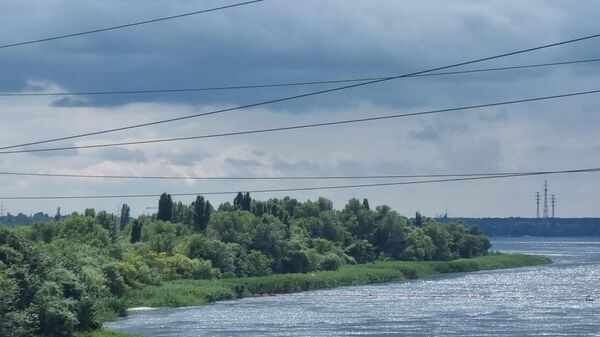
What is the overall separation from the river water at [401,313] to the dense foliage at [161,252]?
6.22 m

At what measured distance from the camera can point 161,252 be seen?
138375mm

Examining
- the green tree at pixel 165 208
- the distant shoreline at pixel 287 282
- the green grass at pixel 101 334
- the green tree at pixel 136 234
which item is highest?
the green tree at pixel 165 208

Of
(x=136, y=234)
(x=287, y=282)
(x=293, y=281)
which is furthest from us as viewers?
(x=136, y=234)

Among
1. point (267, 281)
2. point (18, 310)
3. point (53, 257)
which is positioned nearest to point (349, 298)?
point (267, 281)

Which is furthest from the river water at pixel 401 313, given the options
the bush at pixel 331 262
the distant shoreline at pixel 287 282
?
the bush at pixel 331 262

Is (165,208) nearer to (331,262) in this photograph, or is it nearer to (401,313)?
(331,262)

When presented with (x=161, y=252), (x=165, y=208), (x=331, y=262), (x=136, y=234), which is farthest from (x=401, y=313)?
(x=165, y=208)

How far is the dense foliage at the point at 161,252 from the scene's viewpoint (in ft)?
228

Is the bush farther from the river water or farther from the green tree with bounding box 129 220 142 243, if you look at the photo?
the green tree with bounding box 129 220 142 243

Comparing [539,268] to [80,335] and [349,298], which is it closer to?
[349,298]

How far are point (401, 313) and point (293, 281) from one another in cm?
4173

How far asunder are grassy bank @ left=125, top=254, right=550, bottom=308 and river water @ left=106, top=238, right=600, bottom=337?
3.75 m

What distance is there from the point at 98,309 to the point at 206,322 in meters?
11.0

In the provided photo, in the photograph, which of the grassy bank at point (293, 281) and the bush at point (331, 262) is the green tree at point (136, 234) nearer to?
the bush at point (331, 262)
